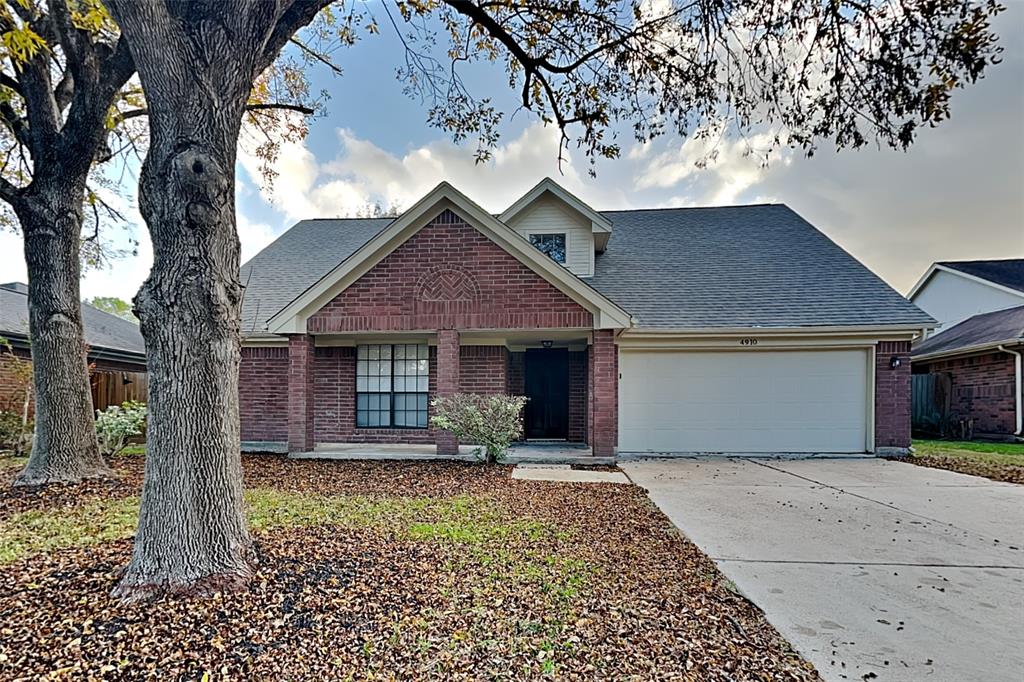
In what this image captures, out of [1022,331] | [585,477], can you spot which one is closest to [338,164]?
[585,477]

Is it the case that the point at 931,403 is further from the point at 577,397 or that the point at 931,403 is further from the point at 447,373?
the point at 447,373

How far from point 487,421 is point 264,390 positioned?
19.0 ft

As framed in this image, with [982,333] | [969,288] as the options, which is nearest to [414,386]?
[982,333]

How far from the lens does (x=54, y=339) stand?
295 inches

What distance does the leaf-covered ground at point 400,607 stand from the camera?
285 cm

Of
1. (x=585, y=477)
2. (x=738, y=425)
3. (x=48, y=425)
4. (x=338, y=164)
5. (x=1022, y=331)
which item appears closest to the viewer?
(x=48, y=425)

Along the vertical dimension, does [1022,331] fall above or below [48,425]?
above

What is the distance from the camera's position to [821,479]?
8.75 metres

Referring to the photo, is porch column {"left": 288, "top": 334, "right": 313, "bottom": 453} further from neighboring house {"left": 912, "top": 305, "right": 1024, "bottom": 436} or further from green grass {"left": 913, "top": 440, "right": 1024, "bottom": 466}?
neighboring house {"left": 912, "top": 305, "right": 1024, "bottom": 436}

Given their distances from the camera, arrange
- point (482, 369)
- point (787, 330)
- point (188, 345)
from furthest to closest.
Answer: point (482, 369), point (787, 330), point (188, 345)

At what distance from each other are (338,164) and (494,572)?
748 inches

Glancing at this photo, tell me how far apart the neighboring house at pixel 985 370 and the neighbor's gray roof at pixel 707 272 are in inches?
206

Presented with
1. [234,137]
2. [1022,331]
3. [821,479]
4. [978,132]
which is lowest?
[821,479]

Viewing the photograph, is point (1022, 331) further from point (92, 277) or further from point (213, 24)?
point (92, 277)
